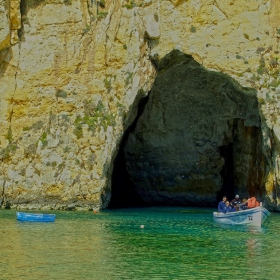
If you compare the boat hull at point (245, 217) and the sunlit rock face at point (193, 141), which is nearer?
the boat hull at point (245, 217)

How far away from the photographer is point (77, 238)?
2530 cm

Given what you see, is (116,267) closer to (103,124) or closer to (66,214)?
(66,214)

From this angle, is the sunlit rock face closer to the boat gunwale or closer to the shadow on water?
the boat gunwale

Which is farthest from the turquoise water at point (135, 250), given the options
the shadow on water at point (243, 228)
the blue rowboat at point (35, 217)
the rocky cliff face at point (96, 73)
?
the rocky cliff face at point (96, 73)

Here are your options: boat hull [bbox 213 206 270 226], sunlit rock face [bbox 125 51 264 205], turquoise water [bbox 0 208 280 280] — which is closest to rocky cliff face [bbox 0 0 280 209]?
sunlit rock face [bbox 125 51 264 205]

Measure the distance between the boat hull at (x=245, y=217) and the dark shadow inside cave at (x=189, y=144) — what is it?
10708 mm

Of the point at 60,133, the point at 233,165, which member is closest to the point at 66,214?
the point at 60,133

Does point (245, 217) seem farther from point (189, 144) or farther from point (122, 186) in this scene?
point (122, 186)

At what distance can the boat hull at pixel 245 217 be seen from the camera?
30891 mm

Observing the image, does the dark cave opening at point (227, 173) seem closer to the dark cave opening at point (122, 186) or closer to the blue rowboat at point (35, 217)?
the dark cave opening at point (122, 186)

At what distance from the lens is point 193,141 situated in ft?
153

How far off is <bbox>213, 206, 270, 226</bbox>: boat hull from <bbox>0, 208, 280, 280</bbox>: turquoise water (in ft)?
1.98

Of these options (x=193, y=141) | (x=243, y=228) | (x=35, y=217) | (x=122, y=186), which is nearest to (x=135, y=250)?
(x=243, y=228)

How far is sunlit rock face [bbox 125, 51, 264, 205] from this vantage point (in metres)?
42.9
